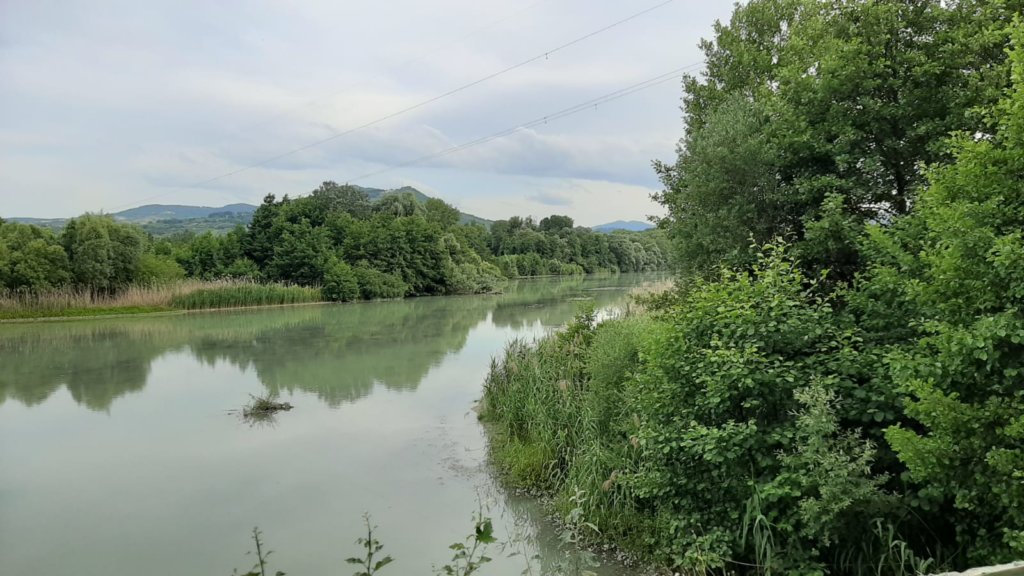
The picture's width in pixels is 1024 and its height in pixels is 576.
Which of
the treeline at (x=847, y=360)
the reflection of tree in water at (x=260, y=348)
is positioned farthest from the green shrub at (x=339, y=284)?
the treeline at (x=847, y=360)

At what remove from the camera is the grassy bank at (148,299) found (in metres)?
22.5

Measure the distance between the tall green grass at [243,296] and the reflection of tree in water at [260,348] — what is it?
6.03ft

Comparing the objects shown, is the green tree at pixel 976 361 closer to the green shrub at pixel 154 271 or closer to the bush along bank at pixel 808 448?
the bush along bank at pixel 808 448

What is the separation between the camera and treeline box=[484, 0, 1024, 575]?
3184 mm

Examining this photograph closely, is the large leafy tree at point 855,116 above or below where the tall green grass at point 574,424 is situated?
above

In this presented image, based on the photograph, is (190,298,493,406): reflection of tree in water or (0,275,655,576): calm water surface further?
(190,298,493,406): reflection of tree in water

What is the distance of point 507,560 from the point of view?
4.68 meters

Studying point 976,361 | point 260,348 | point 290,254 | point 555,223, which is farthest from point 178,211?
point 976,361

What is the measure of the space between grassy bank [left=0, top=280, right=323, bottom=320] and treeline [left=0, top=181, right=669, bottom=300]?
50 cm

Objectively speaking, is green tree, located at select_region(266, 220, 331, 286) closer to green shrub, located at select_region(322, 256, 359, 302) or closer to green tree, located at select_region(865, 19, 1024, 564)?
green shrub, located at select_region(322, 256, 359, 302)

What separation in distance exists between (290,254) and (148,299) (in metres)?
8.92

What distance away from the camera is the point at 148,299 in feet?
83.0

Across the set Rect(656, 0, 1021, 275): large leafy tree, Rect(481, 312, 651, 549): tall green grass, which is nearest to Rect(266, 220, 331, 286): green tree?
Rect(481, 312, 651, 549): tall green grass

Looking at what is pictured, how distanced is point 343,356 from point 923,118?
12.8 meters
